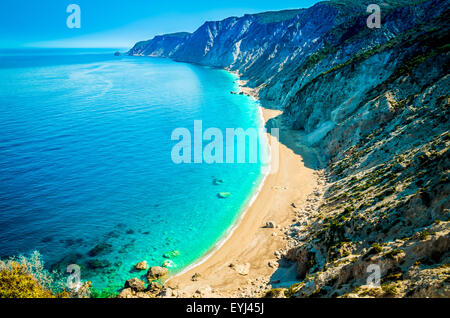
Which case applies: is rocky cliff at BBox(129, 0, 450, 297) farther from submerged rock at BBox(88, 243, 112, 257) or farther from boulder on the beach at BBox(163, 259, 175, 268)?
submerged rock at BBox(88, 243, 112, 257)

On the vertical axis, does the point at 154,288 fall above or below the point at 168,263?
below

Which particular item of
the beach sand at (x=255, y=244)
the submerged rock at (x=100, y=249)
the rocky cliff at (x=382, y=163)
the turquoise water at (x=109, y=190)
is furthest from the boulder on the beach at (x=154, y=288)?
the rocky cliff at (x=382, y=163)

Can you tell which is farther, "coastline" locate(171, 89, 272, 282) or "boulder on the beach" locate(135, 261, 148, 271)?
"coastline" locate(171, 89, 272, 282)

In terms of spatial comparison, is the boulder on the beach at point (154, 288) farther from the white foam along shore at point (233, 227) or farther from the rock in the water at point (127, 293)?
the white foam along shore at point (233, 227)

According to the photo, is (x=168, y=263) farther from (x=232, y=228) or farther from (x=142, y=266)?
(x=232, y=228)

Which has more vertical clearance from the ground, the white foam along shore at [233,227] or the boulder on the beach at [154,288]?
the white foam along shore at [233,227]

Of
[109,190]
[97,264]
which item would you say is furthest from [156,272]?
[109,190]

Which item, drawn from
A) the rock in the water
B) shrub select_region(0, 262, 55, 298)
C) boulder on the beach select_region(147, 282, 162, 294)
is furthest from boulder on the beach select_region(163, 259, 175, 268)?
shrub select_region(0, 262, 55, 298)
